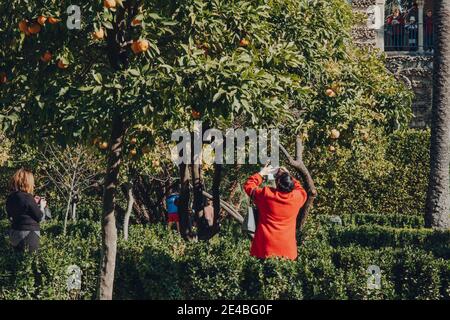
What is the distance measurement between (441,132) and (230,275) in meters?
7.72

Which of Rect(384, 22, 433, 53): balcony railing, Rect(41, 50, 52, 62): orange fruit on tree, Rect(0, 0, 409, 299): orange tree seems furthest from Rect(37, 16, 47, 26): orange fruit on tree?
Rect(384, 22, 433, 53): balcony railing

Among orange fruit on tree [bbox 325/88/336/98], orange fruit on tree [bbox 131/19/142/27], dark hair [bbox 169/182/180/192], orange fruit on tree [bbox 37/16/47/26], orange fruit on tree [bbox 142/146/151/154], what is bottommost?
dark hair [bbox 169/182/180/192]

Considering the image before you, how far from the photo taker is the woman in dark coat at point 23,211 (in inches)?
403

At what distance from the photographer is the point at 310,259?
33.7 feet

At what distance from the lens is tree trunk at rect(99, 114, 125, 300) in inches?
359

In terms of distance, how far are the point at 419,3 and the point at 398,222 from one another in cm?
950

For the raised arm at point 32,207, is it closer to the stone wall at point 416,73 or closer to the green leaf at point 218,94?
the green leaf at point 218,94

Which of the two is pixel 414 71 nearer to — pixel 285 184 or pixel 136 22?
pixel 285 184

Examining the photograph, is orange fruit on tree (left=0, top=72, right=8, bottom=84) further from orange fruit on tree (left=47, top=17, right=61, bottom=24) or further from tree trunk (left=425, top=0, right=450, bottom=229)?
tree trunk (left=425, top=0, right=450, bottom=229)

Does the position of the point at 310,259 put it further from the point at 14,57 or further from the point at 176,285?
the point at 14,57

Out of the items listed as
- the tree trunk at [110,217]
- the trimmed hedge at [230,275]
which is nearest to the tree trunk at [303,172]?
the trimmed hedge at [230,275]

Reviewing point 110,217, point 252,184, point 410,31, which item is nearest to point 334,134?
point 252,184

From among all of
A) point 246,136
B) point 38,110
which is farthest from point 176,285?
point 246,136

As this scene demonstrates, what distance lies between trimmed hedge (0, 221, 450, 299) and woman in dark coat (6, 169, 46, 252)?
0.46 m
